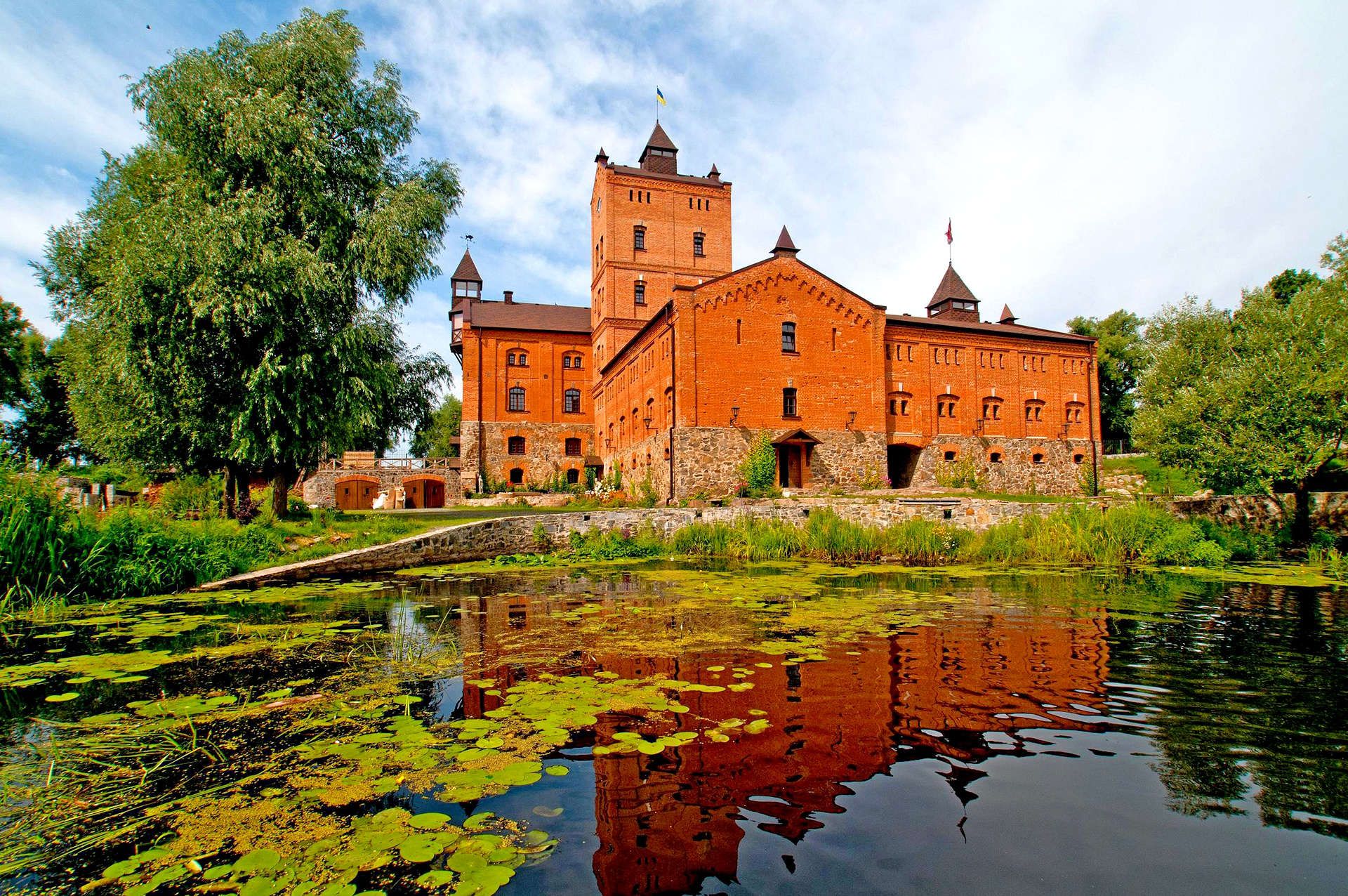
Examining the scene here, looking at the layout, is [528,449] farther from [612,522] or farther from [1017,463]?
[1017,463]

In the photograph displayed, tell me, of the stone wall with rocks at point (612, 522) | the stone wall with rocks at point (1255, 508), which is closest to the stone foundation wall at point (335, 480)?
the stone wall with rocks at point (612, 522)

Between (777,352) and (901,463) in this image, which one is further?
Answer: (901,463)

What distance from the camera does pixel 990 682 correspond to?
478 cm

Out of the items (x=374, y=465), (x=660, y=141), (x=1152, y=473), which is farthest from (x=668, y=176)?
(x=1152, y=473)

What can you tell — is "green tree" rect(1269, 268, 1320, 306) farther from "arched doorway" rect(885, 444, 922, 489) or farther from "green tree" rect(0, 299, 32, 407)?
"green tree" rect(0, 299, 32, 407)

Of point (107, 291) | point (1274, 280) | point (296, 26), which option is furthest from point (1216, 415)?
point (1274, 280)

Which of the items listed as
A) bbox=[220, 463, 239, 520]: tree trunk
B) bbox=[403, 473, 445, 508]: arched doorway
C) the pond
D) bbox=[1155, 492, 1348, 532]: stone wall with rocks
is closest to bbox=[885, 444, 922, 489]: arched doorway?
bbox=[1155, 492, 1348, 532]: stone wall with rocks

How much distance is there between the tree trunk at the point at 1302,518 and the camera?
51.3 feet

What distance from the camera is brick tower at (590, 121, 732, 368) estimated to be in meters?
37.2

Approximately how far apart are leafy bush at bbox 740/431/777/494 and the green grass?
557 inches

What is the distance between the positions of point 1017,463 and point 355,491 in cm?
3535

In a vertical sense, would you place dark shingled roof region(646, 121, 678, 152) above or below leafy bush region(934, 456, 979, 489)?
above

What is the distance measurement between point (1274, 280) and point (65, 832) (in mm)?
51512

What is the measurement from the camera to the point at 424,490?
36438 mm
